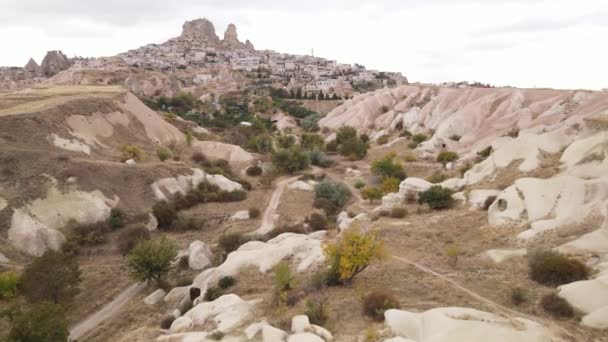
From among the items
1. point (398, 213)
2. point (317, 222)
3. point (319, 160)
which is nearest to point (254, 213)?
point (317, 222)

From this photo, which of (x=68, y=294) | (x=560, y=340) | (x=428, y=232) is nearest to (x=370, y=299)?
(x=560, y=340)

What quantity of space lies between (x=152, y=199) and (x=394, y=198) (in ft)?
65.0

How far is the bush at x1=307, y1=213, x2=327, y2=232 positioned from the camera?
3193 centimetres

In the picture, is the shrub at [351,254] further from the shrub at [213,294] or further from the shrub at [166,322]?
the shrub at [166,322]

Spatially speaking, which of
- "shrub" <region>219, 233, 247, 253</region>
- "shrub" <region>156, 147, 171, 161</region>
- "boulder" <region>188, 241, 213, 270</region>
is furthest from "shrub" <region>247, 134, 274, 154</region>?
"boulder" <region>188, 241, 213, 270</region>

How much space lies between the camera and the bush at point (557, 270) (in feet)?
49.9

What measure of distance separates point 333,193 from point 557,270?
78.8 feet

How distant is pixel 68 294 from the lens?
22.6 m

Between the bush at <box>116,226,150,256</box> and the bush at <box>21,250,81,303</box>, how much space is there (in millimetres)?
5888

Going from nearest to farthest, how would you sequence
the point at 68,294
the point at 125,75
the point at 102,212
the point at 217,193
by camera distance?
the point at 68,294 < the point at 102,212 < the point at 217,193 < the point at 125,75

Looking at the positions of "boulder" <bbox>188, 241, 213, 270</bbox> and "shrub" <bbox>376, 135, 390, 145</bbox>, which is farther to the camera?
"shrub" <bbox>376, 135, 390, 145</bbox>

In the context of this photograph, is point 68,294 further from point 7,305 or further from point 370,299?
point 370,299

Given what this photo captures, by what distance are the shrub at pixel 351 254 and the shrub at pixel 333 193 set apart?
19483 millimetres

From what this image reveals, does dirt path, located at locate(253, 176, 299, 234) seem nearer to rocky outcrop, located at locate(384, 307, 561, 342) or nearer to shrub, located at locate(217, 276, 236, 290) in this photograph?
shrub, located at locate(217, 276, 236, 290)
